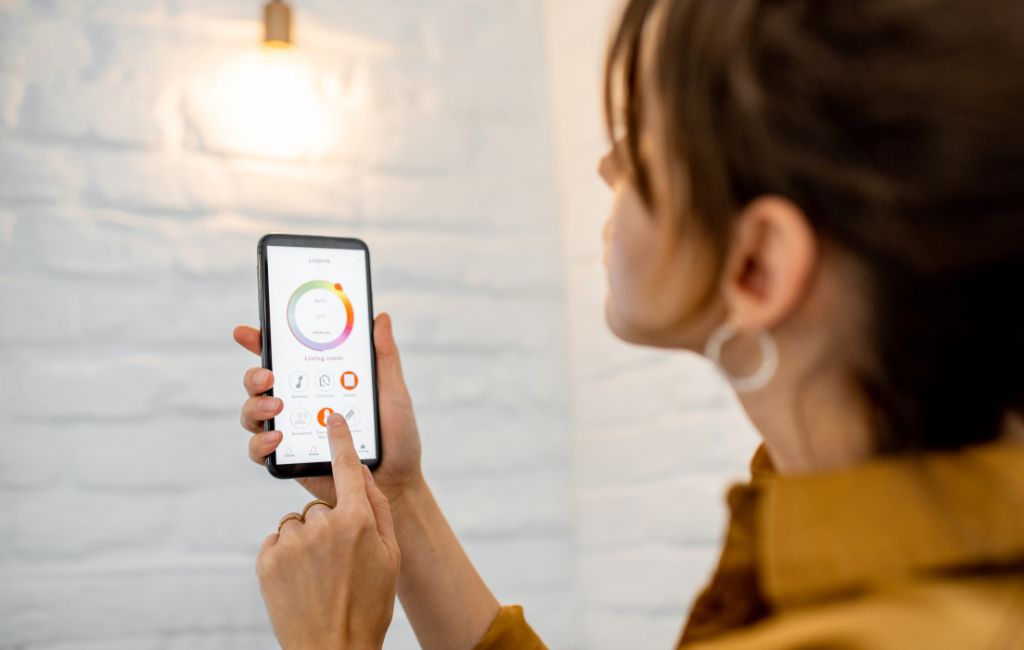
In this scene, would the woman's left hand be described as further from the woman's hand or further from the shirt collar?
the shirt collar

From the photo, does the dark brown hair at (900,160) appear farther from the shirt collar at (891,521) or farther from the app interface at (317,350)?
the app interface at (317,350)

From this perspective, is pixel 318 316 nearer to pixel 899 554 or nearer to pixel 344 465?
pixel 344 465

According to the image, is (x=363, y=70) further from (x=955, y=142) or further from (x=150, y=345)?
(x=955, y=142)

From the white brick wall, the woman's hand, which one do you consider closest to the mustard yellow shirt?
the woman's hand

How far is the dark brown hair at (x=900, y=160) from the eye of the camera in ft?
1.41

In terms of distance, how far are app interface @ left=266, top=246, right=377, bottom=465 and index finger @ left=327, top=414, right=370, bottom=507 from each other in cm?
9

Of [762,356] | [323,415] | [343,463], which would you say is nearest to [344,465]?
[343,463]

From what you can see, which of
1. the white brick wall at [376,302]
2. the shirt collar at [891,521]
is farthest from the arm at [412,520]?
the shirt collar at [891,521]

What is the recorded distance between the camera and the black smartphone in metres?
0.85

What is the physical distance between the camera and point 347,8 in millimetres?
1312

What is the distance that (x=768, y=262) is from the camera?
495 mm

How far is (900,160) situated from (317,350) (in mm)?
575

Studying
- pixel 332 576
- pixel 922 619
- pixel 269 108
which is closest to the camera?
pixel 922 619

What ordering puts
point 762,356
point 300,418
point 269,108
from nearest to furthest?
point 762,356 < point 300,418 < point 269,108
